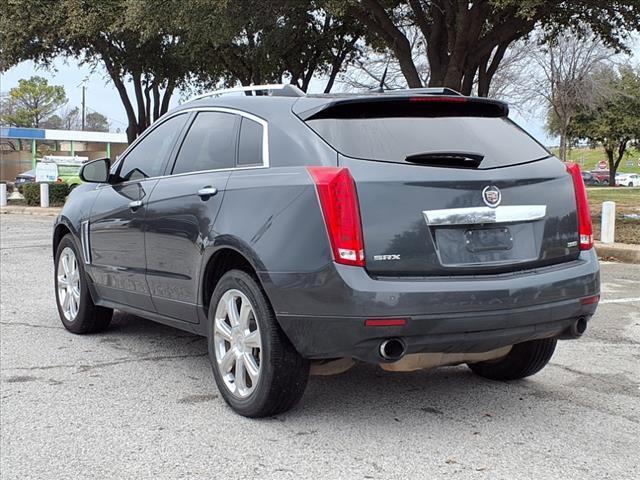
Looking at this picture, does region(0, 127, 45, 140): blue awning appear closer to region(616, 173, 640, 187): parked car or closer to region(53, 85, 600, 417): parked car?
region(616, 173, 640, 187): parked car

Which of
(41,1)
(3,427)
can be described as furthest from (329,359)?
(41,1)

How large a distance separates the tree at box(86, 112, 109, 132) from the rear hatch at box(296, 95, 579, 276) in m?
132

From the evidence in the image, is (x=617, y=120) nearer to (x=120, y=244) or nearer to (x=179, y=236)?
(x=120, y=244)

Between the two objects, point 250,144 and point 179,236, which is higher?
point 250,144

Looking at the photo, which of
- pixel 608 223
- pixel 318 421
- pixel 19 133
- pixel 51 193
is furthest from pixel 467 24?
pixel 19 133

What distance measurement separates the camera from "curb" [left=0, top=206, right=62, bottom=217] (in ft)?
77.6

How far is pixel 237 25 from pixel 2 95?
3148 inches

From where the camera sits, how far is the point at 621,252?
11.6 m

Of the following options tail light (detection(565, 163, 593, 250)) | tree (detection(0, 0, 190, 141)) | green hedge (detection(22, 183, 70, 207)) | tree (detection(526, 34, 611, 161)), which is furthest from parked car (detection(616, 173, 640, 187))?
tail light (detection(565, 163, 593, 250))

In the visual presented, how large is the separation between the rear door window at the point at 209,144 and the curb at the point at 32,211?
19.5m

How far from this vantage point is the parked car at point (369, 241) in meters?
3.60

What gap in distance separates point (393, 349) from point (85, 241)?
320 centimetres

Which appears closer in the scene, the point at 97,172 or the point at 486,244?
the point at 486,244

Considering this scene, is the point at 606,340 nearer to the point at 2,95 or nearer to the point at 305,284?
the point at 305,284
